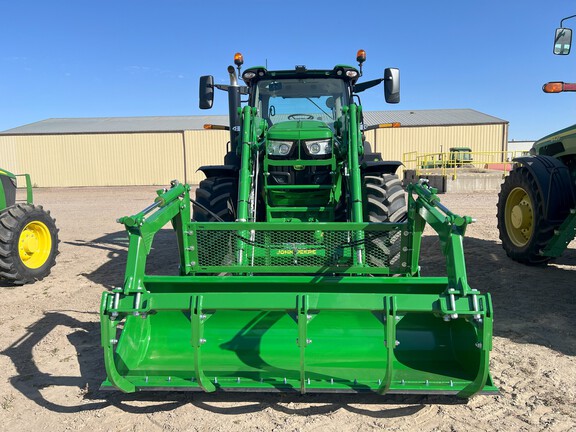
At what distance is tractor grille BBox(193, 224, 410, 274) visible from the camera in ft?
12.6

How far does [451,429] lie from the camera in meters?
2.49

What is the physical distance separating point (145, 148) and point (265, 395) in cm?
2752

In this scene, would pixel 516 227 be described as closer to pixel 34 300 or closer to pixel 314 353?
pixel 314 353

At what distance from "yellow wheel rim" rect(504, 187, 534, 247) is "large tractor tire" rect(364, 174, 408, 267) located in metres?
2.17

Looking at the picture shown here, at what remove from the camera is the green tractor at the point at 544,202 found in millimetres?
5211

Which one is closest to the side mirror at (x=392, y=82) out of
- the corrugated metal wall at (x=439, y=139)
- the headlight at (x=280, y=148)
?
the headlight at (x=280, y=148)

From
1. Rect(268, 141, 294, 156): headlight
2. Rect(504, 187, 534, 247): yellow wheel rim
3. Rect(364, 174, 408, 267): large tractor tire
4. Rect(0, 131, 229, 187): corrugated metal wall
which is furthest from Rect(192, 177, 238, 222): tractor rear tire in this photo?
Rect(0, 131, 229, 187): corrugated metal wall

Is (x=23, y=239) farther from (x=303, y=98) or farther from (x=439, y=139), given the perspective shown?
(x=439, y=139)

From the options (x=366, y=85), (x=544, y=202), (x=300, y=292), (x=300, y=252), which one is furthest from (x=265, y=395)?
(x=544, y=202)

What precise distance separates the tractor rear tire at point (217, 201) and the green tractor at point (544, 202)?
373 cm

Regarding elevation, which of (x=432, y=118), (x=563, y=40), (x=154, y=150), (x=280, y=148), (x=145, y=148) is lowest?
(x=280, y=148)

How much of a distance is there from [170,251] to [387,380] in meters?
5.60

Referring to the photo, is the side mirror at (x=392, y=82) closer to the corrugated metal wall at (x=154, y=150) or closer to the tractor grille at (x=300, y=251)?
the tractor grille at (x=300, y=251)

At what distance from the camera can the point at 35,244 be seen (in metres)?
5.87
